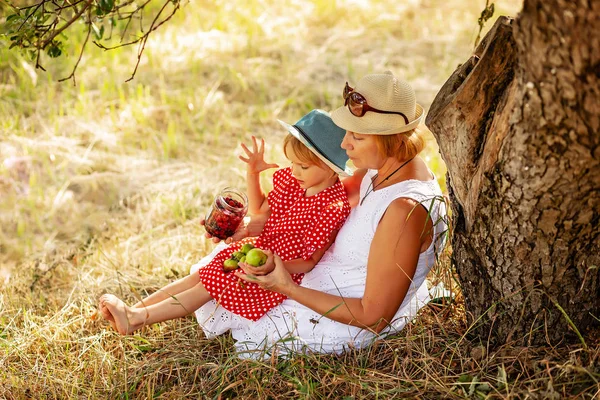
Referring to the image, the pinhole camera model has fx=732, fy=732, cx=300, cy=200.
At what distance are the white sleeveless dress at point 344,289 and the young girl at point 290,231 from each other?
2.3 inches

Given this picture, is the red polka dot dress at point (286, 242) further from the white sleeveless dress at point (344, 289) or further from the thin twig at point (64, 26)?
the thin twig at point (64, 26)

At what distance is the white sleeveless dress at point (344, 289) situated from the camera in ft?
8.86

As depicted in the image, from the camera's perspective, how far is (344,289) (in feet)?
9.37

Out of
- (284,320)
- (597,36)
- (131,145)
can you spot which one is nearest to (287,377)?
(284,320)

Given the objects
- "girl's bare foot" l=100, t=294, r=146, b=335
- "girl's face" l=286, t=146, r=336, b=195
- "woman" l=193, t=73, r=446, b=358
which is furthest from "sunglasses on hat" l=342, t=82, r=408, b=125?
"girl's bare foot" l=100, t=294, r=146, b=335

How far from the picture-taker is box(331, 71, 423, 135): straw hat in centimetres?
263

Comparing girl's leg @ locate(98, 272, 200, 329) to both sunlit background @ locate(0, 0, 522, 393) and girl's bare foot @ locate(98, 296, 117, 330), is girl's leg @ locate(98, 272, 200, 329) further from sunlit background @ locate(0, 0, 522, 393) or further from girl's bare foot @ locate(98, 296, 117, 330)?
sunlit background @ locate(0, 0, 522, 393)

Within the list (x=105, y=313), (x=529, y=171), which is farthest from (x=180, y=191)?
(x=529, y=171)

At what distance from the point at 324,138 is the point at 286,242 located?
1.53 feet

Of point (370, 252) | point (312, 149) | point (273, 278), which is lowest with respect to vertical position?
point (273, 278)

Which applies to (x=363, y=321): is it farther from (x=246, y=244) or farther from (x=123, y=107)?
(x=123, y=107)

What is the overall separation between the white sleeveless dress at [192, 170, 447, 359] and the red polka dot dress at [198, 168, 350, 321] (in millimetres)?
48

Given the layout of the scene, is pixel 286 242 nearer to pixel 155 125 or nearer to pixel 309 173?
pixel 309 173

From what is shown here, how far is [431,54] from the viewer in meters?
6.84
